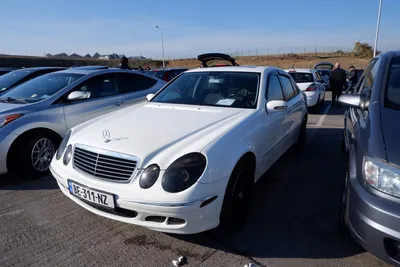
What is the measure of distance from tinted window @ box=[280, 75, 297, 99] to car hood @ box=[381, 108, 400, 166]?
206cm

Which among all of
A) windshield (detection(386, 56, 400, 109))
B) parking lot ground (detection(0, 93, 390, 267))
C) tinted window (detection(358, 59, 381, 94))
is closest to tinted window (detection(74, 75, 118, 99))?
parking lot ground (detection(0, 93, 390, 267))

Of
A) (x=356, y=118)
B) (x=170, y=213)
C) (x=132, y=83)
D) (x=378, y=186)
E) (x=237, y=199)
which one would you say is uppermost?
(x=132, y=83)

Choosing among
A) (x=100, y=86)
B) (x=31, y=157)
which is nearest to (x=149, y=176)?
(x=31, y=157)

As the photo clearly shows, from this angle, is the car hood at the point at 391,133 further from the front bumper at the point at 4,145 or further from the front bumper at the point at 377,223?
the front bumper at the point at 4,145

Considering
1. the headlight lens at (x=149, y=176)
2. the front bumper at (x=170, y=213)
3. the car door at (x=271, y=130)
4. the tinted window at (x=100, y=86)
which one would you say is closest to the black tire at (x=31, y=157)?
the tinted window at (x=100, y=86)

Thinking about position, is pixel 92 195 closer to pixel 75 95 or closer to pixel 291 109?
pixel 75 95

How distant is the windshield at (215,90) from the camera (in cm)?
362

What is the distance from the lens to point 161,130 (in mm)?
2877

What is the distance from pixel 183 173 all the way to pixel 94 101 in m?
3.30

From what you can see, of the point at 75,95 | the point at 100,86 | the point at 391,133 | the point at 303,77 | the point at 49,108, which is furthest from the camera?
the point at 303,77

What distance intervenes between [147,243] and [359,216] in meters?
1.76

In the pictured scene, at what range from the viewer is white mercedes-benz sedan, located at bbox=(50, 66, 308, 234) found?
2.33 metres

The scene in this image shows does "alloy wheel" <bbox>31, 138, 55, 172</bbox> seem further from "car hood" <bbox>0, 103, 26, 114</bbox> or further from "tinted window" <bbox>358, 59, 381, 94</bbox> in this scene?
"tinted window" <bbox>358, 59, 381, 94</bbox>

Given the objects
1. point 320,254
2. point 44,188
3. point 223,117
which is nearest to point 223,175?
point 223,117
